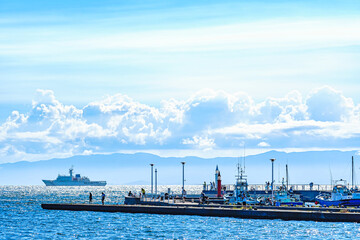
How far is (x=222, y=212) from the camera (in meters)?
79.2

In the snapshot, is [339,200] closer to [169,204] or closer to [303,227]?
[169,204]

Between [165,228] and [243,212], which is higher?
[243,212]

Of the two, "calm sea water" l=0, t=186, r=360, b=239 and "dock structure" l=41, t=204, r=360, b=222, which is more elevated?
"dock structure" l=41, t=204, r=360, b=222

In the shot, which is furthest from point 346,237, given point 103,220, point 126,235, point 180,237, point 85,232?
point 103,220

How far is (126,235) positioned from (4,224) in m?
21.8

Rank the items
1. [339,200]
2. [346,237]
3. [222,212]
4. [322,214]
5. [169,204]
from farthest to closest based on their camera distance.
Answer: [339,200] < [169,204] < [222,212] < [322,214] < [346,237]

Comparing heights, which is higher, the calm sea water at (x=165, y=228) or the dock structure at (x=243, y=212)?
the dock structure at (x=243, y=212)

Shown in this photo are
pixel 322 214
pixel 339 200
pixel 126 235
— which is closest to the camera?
pixel 126 235

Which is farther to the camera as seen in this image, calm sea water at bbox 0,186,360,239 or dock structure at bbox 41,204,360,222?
dock structure at bbox 41,204,360,222

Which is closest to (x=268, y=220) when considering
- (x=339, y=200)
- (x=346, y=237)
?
(x=346, y=237)

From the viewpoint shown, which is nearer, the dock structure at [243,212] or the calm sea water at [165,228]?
the calm sea water at [165,228]

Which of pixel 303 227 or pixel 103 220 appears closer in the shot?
pixel 303 227

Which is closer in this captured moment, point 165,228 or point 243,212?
point 165,228

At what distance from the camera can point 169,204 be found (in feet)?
295
